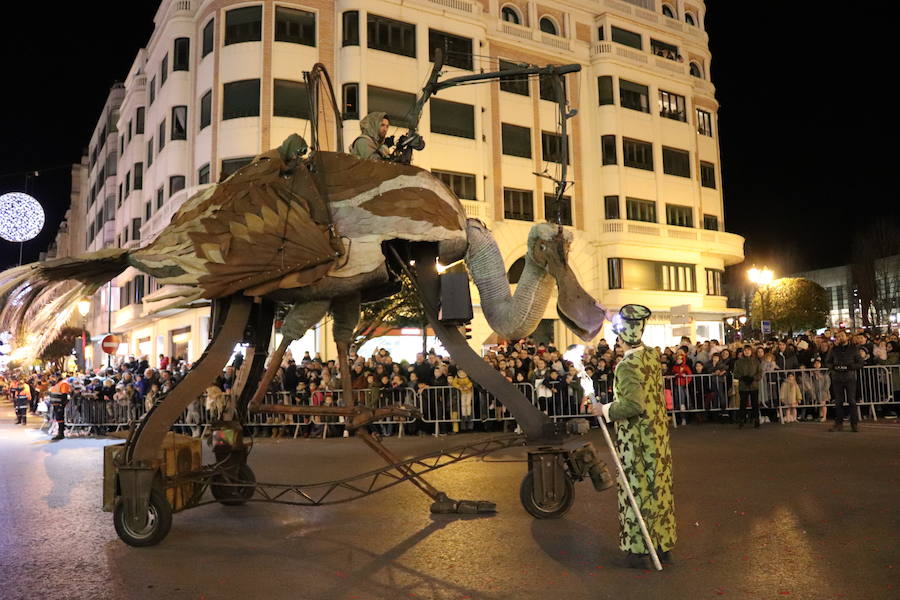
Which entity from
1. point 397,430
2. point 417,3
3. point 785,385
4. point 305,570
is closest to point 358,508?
point 305,570

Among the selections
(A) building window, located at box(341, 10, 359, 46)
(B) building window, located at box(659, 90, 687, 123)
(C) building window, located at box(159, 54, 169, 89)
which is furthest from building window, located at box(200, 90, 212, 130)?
(B) building window, located at box(659, 90, 687, 123)

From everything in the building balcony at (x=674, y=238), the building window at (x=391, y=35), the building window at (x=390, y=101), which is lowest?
the building balcony at (x=674, y=238)

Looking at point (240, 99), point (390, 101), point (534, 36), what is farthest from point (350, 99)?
point (534, 36)

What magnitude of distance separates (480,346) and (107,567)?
915 inches

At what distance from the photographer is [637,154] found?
34031 millimetres

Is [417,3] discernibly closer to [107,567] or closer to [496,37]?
[496,37]

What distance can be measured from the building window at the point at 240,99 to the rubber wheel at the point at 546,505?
77.4 feet

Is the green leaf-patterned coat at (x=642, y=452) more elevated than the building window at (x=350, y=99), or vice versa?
the building window at (x=350, y=99)

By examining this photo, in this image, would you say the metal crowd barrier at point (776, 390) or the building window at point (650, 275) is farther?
the building window at point (650, 275)

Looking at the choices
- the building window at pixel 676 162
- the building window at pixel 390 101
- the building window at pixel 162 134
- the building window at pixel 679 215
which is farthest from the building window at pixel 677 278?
the building window at pixel 162 134

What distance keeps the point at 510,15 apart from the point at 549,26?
2079 millimetres

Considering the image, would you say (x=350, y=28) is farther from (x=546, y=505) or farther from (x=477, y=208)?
(x=546, y=505)

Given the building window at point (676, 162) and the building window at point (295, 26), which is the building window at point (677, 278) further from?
the building window at point (295, 26)

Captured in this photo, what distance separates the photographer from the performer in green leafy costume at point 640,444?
16.6 ft
